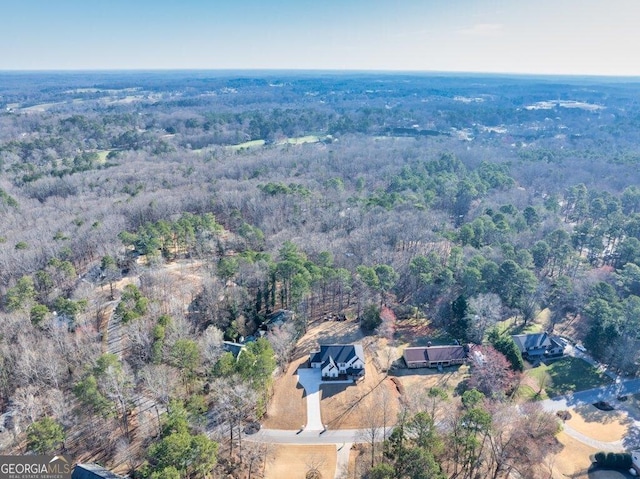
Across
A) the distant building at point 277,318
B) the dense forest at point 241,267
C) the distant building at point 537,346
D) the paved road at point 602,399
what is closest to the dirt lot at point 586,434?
the paved road at point 602,399

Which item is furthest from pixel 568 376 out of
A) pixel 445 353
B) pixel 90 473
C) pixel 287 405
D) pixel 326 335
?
pixel 90 473

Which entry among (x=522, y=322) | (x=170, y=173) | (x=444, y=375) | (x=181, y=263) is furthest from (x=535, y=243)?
(x=170, y=173)

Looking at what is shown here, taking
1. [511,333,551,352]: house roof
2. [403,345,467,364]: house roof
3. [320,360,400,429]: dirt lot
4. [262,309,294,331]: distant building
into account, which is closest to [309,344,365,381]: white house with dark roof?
[320,360,400,429]: dirt lot

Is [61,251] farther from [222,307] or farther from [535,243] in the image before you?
[535,243]

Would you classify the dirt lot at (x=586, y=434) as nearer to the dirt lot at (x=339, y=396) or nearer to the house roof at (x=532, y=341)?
the house roof at (x=532, y=341)

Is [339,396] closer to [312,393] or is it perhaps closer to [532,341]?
[312,393]

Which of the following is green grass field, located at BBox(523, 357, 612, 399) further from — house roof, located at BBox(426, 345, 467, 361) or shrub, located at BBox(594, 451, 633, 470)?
shrub, located at BBox(594, 451, 633, 470)
